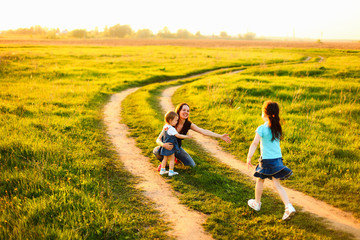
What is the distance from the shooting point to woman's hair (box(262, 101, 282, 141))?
4.99m

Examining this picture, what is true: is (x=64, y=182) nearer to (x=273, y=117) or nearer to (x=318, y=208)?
(x=273, y=117)

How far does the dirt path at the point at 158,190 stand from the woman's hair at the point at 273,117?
2.19m

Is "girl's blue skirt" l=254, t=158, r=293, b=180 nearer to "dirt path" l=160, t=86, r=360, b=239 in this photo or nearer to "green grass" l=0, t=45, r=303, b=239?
"dirt path" l=160, t=86, r=360, b=239

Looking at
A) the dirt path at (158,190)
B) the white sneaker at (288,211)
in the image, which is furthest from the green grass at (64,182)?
the white sneaker at (288,211)

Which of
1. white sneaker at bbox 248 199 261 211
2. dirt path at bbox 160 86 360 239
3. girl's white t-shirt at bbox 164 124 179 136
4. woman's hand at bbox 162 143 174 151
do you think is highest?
girl's white t-shirt at bbox 164 124 179 136

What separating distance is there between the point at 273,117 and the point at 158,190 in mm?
3119

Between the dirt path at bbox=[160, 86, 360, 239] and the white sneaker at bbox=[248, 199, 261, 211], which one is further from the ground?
the white sneaker at bbox=[248, 199, 261, 211]

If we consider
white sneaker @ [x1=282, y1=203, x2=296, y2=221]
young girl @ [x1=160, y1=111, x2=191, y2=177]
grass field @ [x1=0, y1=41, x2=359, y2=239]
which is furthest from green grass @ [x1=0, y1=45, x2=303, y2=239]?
white sneaker @ [x1=282, y1=203, x2=296, y2=221]

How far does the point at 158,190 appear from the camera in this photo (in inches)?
245

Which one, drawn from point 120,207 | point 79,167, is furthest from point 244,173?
point 79,167

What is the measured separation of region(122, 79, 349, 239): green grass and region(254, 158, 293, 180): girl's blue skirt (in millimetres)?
854

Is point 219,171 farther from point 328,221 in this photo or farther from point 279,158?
point 328,221

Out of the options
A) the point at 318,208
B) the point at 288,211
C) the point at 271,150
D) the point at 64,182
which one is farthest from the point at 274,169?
the point at 64,182

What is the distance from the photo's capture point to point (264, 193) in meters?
6.20
